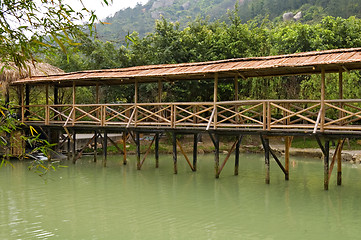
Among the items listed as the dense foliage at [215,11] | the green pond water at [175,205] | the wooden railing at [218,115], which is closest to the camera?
the green pond water at [175,205]

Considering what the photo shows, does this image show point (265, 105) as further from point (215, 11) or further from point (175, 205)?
point (215, 11)

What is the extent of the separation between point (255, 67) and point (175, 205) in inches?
184

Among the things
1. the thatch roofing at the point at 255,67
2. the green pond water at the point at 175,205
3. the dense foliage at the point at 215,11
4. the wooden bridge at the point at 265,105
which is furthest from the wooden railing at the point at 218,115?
the dense foliage at the point at 215,11

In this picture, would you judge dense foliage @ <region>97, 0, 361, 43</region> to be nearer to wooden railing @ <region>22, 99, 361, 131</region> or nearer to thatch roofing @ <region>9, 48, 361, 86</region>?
wooden railing @ <region>22, 99, 361, 131</region>

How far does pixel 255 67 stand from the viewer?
38.3ft

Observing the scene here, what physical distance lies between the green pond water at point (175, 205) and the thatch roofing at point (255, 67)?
3628mm

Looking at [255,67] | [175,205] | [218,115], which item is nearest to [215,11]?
[218,115]

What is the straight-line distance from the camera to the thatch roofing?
1076 centimetres

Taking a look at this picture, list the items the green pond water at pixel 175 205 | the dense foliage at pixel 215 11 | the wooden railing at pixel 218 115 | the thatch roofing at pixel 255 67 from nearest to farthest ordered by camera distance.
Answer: the green pond water at pixel 175 205, the thatch roofing at pixel 255 67, the wooden railing at pixel 218 115, the dense foliage at pixel 215 11

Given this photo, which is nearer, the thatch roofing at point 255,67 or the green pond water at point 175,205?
the green pond water at point 175,205

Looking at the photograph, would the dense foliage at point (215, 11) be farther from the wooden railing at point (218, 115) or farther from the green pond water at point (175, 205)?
the green pond water at point (175, 205)

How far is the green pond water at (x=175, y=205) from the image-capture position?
7918 millimetres

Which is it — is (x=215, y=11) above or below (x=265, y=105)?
above

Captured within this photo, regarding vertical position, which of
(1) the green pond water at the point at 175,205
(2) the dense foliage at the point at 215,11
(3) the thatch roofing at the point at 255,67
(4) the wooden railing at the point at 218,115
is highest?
(2) the dense foliage at the point at 215,11
